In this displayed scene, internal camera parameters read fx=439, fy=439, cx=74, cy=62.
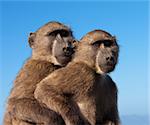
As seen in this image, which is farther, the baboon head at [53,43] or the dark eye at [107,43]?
the baboon head at [53,43]

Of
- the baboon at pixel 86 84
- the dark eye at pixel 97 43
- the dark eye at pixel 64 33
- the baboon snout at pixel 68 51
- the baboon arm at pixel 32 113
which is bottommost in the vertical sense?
the baboon arm at pixel 32 113

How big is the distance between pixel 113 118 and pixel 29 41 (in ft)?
7.64

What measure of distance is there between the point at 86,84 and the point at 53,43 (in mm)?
1422

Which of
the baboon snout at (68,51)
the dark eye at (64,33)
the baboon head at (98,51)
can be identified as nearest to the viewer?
the baboon head at (98,51)

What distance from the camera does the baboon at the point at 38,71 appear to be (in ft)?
22.8

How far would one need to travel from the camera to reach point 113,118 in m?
7.12

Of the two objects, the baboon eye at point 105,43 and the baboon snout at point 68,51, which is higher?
the baboon eye at point 105,43

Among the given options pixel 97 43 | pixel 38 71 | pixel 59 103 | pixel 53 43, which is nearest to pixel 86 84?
pixel 59 103

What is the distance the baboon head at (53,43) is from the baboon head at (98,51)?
33 centimetres

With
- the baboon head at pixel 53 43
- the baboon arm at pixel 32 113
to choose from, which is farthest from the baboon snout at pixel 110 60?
the baboon arm at pixel 32 113

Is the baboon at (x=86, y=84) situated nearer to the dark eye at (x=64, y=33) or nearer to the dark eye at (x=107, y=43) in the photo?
the dark eye at (x=107, y=43)

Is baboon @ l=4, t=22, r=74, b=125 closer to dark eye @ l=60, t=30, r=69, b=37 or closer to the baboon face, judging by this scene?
dark eye @ l=60, t=30, r=69, b=37

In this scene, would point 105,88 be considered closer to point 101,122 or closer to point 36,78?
point 101,122

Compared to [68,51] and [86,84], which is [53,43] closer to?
[68,51]
